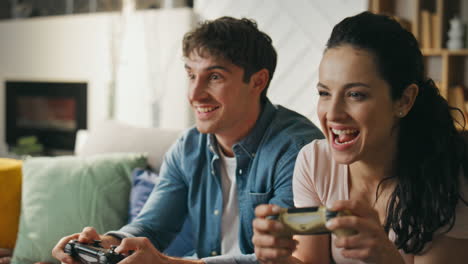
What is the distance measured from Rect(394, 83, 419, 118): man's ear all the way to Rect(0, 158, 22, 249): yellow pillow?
152 centimetres

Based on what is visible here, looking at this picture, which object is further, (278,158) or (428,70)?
(428,70)

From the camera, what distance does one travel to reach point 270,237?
93 centimetres

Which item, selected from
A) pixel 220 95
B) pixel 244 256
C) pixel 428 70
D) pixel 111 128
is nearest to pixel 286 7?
pixel 428 70

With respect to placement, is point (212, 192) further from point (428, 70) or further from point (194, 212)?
point (428, 70)

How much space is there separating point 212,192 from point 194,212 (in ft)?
0.34

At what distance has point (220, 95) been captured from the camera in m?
1.62

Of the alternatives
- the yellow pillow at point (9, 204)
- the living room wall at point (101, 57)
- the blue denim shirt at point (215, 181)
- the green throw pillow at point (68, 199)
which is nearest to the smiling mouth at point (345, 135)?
the blue denim shirt at point (215, 181)

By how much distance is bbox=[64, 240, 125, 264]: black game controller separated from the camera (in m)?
1.21

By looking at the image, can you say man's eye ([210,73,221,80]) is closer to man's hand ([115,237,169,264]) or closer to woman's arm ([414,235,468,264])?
man's hand ([115,237,169,264])

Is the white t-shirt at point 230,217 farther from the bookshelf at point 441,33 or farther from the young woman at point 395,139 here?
the bookshelf at point 441,33

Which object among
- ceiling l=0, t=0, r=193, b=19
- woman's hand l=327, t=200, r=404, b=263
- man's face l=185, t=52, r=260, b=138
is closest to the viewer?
woman's hand l=327, t=200, r=404, b=263

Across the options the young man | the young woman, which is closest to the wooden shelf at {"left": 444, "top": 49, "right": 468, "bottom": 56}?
the young man

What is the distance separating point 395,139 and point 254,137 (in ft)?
1.82

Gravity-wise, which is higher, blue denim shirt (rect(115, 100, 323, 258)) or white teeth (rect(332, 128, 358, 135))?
white teeth (rect(332, 128, 358, 135))
